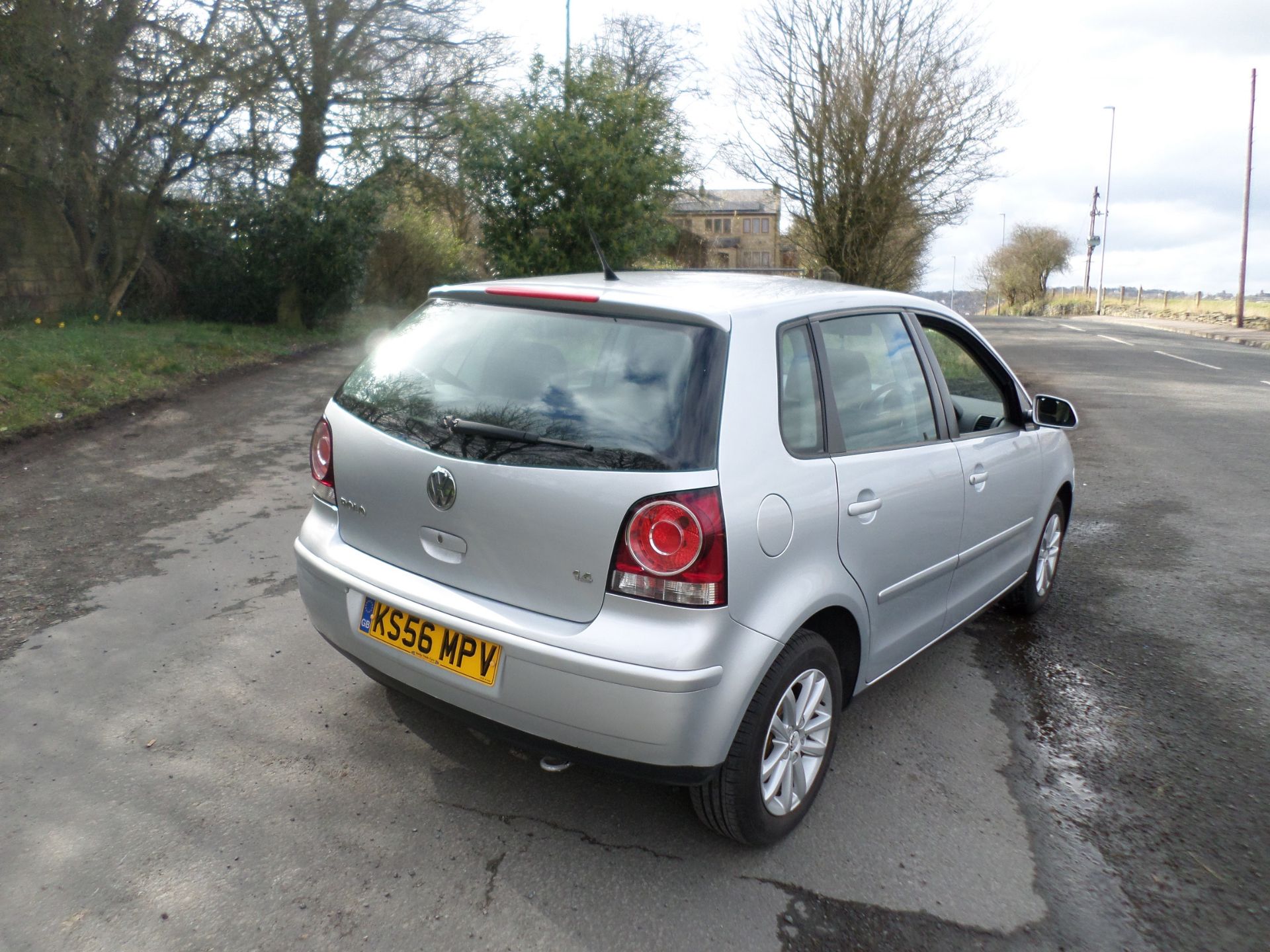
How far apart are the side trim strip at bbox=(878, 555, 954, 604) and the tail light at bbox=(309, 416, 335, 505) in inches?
75.1

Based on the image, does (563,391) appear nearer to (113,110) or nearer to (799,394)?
(799,394)

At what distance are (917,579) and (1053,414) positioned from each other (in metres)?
1.56

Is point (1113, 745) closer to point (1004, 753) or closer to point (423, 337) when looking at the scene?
point (1004, 753)

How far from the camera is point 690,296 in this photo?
302 centimetres

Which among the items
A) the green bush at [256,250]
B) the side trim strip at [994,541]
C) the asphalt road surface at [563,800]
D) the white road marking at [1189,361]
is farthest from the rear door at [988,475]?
the white road marking at [1189,361]

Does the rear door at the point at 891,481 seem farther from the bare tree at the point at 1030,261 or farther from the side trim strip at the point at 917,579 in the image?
the bare tree at the point at 1030,261

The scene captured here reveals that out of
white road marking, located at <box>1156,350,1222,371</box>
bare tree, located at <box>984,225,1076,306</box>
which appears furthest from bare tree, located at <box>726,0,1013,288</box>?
bare tree, located at <box>984,225,1076,306</box>

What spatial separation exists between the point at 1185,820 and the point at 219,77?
1524 centimetres

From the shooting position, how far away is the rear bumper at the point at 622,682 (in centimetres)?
254

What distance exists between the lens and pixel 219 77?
1420 cm

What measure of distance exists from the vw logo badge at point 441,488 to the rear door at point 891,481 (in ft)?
3.91

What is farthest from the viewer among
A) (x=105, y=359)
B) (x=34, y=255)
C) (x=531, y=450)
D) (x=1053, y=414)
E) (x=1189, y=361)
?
(x=1189, y=361)

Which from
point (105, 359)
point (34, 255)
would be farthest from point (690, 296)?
point (34, 255)

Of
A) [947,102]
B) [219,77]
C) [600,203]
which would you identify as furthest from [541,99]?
[947,102]
